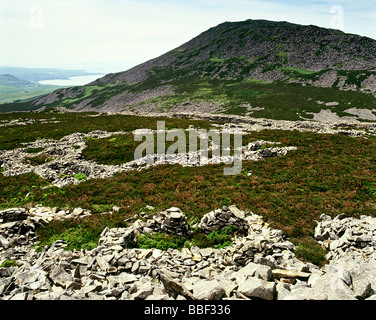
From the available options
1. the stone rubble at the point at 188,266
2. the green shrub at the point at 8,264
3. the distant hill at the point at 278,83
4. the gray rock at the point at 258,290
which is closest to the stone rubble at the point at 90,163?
the stone rubble at the point at 188,266

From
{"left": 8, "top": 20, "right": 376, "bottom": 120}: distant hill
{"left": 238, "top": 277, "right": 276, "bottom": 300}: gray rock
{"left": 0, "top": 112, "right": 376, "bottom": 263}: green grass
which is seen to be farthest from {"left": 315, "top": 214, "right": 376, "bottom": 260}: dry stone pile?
{"left": 8, "top": 20, "right": 376, "bottom": 120}: distant hill

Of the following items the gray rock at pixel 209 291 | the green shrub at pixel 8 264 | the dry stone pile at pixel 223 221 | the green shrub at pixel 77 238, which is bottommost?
the green shrub at pixel 8 264

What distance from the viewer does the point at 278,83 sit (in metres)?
142

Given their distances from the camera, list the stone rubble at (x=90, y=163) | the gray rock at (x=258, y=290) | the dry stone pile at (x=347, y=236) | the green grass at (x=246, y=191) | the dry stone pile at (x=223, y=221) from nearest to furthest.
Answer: the gray rock at (x=258, y=290)
the dry stone pile at (x=347, y=236)
the dry stone pile at (x=223, y=221)
the green grass at (x=246, y=191)
the stone rubble at (x=90, y=163)

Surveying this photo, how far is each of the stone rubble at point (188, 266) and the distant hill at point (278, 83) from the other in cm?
9039

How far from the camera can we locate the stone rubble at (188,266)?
7727 millimetres

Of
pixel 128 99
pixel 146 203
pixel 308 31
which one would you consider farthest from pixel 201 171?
pixel 308 31

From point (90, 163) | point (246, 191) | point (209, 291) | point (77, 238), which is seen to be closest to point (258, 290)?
point (209, 291)

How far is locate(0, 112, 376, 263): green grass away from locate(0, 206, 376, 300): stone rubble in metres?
1.25

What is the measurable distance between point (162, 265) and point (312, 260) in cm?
779

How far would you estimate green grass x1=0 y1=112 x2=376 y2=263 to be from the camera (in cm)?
1527

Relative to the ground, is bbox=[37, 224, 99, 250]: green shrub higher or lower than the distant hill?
lower

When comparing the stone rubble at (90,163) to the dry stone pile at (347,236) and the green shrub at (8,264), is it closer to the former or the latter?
the green shrub at (8,264)

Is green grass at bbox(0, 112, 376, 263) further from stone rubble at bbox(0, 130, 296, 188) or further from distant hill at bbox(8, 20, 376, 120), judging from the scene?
distant hill at bbox(8, 20, 376, 120)
